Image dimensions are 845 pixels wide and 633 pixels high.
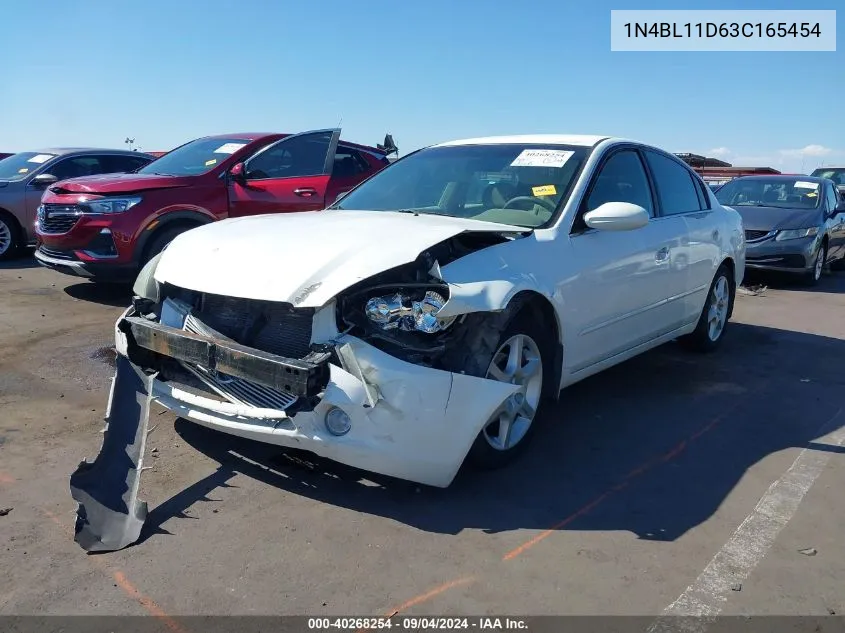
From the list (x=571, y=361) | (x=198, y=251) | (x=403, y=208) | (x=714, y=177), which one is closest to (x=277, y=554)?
(x=198, y=251)

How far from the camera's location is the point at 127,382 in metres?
3.55

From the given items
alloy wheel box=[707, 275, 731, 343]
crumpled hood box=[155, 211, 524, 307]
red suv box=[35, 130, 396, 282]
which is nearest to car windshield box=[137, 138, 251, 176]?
red suv box=[35, 130, 396, 282]

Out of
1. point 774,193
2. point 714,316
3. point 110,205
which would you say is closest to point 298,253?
point 714,316

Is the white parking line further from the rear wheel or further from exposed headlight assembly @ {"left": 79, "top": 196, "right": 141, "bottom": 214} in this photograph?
the rear wheel

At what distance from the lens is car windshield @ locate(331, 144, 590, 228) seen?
13.9 ft

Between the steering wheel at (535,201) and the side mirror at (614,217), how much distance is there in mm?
199

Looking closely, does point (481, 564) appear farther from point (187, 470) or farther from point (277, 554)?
point (187, 470)

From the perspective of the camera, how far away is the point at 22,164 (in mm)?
10578

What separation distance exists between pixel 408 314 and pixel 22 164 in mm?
9579

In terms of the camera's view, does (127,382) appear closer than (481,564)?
No

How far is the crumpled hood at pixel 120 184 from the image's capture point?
703cm

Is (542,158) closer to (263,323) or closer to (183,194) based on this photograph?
(263,323)

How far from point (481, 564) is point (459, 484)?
2.19 ft

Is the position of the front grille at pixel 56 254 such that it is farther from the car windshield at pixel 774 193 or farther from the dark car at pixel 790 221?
the car windshield at pixel 774 193
